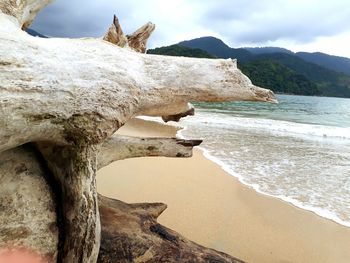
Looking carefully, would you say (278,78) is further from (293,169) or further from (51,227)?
(51,227)

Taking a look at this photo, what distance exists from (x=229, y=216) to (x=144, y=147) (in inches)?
88.0

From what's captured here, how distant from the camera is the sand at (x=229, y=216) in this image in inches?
171

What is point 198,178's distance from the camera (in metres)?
7.18

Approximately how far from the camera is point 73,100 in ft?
8.25

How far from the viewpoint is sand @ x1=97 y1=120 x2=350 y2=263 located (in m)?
4.35

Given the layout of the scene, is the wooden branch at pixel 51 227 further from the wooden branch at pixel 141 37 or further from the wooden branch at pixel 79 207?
the wooden branch at pixel 141 37

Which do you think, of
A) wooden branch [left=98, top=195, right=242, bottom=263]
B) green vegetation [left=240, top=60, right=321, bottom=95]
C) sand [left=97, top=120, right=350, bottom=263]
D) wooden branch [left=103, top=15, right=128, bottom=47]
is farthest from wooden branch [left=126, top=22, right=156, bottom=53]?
green vegetation [left=240, top=60, right=321, bottom=95]

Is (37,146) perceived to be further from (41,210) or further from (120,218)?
(120,218)

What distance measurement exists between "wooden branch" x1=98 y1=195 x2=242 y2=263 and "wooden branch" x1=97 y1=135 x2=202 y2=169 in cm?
49

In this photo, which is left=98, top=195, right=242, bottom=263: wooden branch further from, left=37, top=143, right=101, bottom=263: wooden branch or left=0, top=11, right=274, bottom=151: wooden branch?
left=0, top=11, right=274, bottom=151: wooden branch

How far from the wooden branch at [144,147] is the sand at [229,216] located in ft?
4.43

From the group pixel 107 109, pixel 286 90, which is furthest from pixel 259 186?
pixel 286 90

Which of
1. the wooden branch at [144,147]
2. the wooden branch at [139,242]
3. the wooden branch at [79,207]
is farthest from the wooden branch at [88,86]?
the wooden branch at [139,242]

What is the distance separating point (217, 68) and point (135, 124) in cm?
1329
